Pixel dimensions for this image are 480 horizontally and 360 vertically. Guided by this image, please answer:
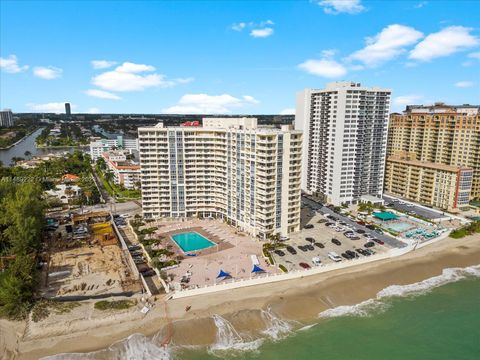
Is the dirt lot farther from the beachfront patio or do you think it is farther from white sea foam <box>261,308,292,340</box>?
white sea foam <box>261,308,292,340</box>

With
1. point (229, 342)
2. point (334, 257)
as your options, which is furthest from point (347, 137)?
point (229, 342)

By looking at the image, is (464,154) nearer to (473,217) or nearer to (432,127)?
(432,127)

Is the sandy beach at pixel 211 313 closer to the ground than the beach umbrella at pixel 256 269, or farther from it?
closer to the ground

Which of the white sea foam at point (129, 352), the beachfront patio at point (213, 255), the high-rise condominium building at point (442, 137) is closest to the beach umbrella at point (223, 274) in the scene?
the beachfront patio at point (213, 255)

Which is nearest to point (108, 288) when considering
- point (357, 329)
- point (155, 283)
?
point (155, 283)

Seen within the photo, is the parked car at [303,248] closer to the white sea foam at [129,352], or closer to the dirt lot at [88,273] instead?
the dirt lot at [88,273]

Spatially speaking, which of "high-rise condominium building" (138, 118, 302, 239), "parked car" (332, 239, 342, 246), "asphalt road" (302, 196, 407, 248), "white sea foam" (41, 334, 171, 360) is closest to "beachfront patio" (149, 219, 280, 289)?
"high-rise condominium building" (138, 118, 302, 239)
